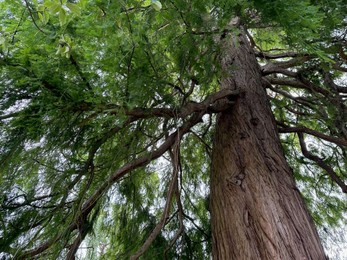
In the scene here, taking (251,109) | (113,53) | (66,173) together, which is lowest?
(66,173)

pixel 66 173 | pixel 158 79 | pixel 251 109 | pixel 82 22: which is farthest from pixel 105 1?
pixel 251 109

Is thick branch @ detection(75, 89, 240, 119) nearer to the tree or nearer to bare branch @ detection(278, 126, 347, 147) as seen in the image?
the tree

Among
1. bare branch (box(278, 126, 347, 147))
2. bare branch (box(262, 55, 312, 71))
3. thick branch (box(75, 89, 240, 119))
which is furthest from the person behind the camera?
bare branch (box(262, 55, 312, 71))

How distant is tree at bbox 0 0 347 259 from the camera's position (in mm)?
1269

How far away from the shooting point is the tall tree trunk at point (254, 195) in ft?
4.34

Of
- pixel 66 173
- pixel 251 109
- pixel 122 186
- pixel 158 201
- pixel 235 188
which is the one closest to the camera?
pixel 235 188

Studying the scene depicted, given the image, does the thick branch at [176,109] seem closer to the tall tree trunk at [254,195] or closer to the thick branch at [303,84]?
the tall tree trunk at [254,195]

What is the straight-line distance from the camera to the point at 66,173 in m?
1.79

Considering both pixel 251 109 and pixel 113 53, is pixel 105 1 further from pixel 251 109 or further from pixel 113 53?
pixel 251 109

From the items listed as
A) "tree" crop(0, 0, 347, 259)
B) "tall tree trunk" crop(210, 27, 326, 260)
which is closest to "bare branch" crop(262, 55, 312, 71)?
"tree" crop(0, 0, 347, 259)

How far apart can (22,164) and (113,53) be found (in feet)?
3.00

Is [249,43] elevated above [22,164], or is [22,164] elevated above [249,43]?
[249,43]

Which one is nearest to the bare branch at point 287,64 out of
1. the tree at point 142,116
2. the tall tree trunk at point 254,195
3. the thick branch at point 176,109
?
the tree at point 142,116

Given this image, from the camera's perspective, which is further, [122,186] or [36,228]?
[122,186]
